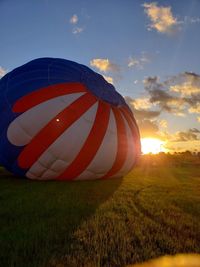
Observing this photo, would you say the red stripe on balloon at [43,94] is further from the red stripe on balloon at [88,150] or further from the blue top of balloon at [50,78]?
the red stripe on balloon at [88,150]

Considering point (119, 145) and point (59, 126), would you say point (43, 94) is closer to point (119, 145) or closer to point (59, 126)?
point (59, 126)

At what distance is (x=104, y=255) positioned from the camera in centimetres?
308

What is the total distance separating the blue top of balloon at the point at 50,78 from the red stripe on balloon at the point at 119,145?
2.00ft

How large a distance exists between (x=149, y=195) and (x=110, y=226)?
290cm

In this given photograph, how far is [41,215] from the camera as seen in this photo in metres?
4.60

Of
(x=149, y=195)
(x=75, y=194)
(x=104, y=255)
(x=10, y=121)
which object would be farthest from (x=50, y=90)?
(x=104, y=255)

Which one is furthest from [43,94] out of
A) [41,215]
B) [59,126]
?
[41,215]

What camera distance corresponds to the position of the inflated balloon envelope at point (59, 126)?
815cm

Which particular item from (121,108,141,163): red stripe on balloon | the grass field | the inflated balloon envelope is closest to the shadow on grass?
the grass field

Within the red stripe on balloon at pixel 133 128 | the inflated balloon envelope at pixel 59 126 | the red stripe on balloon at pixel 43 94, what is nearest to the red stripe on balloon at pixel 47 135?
the inflated balloon envelope at pixel 59 126

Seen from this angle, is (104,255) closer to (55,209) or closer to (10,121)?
(55,209)

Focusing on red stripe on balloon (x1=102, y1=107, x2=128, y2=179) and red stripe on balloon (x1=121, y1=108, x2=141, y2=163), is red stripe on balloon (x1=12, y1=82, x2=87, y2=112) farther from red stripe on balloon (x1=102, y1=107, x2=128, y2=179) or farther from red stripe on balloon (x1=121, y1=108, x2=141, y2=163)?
red stripe on balloon (x1=121, y1=108, x2=141, y2=163)

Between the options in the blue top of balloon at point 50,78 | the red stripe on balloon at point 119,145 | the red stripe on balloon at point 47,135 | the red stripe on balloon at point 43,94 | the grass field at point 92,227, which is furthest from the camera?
the red stripe on balloon at point 119,145

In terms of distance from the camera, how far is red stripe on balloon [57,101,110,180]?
836 cm
